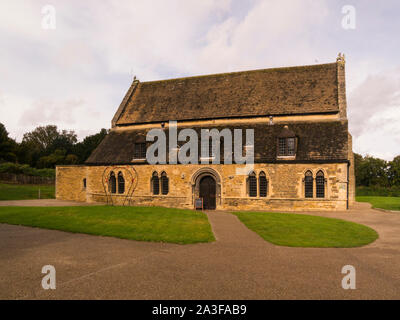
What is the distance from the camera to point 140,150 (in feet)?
102

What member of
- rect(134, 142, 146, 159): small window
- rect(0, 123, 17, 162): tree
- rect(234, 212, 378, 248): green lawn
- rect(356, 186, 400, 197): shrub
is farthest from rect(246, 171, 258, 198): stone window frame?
rect(0, 123, 17, 162): tree

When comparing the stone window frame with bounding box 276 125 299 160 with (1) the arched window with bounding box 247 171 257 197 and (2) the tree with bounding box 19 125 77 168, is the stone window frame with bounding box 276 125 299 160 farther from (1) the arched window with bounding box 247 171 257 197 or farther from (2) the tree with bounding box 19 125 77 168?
(2) the tree with bounding box 19 125 77 168

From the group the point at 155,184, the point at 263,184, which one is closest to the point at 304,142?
the point at 263,184

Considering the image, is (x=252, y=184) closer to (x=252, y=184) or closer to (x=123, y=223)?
(x=252, y=184)

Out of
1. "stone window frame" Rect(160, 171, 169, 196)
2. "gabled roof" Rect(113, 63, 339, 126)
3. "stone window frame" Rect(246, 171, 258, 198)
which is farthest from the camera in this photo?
"stone window frame" Rect(160, 171, 169, 196)

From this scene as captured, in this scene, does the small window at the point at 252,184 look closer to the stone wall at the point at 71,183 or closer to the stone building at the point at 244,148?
the stone building at the point at 244,148

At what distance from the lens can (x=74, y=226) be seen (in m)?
16.0

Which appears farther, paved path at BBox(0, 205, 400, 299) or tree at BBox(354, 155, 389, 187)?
tree at BBox(354, 155, 389, 187)

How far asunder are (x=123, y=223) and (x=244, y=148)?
1459cm

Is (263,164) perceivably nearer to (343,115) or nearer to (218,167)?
(218,167)

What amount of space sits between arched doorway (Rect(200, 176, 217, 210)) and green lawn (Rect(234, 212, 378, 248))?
30.9 ft

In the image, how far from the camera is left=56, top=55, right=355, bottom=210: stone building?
84.9 ft

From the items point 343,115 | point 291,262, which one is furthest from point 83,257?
point 343,115

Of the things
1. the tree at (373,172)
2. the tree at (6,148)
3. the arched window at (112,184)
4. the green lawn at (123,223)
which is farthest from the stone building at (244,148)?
the tree at (373,172)
